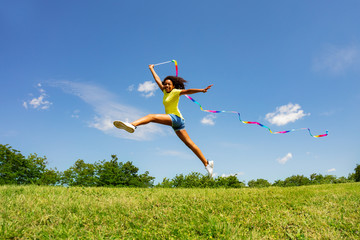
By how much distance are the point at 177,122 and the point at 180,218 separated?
2.17 m

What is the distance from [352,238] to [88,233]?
418 cm

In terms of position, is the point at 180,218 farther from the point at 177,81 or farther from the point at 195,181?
the point at 195,181

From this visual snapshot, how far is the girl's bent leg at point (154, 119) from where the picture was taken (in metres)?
5.09

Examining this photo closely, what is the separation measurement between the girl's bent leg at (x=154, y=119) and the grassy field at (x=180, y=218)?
1.73m

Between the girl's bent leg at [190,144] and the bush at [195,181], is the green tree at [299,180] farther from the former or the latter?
the girl's bent leg at [190,144]

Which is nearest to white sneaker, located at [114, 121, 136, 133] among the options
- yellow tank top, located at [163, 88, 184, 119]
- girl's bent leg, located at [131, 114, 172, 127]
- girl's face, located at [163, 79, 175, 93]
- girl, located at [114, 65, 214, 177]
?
girl, located at [114, 65, 214, 177]

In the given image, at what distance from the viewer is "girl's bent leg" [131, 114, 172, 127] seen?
509 centimetres

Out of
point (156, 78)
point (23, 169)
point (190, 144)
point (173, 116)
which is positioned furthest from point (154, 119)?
point (23, 169)

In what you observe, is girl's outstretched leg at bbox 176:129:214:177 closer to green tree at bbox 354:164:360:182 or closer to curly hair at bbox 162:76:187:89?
curly hair at bbox 162:76:187:89

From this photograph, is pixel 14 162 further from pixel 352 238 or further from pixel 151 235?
pixel 352 238

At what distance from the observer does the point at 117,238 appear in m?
3.71

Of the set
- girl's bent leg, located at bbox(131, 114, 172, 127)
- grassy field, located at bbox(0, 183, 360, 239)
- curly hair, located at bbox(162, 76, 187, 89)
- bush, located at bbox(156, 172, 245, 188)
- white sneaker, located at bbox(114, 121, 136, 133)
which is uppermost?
curly hair, located at bbox(162, 76, 187, 89)

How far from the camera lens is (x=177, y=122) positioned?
5.77m

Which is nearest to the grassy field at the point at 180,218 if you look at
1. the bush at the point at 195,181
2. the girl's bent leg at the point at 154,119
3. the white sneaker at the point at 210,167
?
the white sneaker at the point at 210,167
